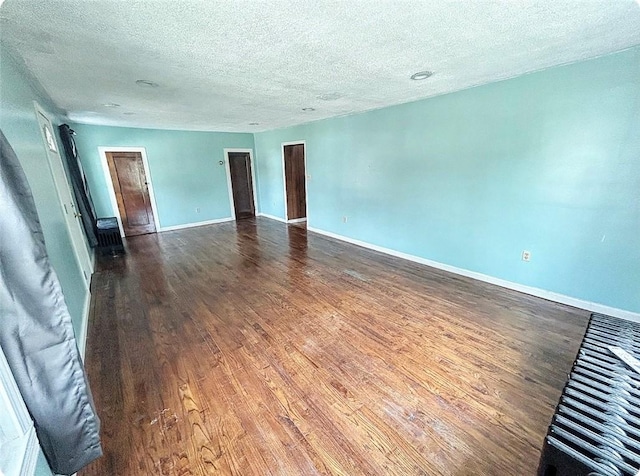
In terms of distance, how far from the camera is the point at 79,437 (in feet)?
3.43

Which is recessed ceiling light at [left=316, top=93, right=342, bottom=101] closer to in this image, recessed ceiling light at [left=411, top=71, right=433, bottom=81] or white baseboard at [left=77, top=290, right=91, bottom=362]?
recessed ceiling light at [left=411, top=71, right=433, bottom=81]

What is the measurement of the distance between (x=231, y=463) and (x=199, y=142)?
652 cm

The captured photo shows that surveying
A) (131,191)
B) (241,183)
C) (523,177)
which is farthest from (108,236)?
(523,177)

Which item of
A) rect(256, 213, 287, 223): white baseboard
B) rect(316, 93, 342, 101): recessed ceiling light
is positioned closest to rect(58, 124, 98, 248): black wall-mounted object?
rect(256, 213, 287, 223): white baseboard

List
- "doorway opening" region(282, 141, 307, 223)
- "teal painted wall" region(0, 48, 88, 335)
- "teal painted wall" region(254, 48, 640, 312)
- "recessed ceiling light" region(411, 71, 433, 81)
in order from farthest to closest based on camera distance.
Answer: "doorway opening" region(282, 141, 307, 223) → "recessed ceiling light" region(411, 71, 433, 81) → "teal painted wall" region(254, 48, 640, 312) → "teal painted wall" region(0, 48, 88, 335)

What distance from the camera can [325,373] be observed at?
1.84 meters

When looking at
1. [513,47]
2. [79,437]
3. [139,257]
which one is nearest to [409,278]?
[513,47]

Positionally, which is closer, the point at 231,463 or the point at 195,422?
the point at 231,463

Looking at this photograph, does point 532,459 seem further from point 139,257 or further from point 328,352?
point 139,257

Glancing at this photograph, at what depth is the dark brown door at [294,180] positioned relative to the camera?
6.35m

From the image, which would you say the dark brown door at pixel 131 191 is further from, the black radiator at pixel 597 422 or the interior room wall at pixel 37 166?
the black radiator at pixel 597 422

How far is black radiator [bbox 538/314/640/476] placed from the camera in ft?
2.42

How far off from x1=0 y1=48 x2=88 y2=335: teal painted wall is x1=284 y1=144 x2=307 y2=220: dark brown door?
14.1ft

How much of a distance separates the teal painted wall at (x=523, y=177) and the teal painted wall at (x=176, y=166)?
3.82 meters
